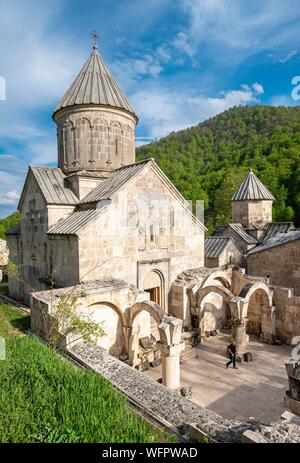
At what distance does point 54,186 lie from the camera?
12188 mm

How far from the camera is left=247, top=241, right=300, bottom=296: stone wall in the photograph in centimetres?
1429

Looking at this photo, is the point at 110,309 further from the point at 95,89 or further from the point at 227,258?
the point at 95,89

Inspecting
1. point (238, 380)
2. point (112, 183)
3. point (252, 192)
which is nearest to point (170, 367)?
point (238, 380)

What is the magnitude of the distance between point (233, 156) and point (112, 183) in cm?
4860

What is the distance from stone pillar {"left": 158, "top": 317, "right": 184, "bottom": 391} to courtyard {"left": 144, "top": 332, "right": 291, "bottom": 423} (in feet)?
3.49

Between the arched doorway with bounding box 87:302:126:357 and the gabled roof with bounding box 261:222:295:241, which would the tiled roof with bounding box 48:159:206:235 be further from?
the gabled roof with bounding box 261:222:295:241

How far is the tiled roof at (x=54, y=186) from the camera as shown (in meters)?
11.6

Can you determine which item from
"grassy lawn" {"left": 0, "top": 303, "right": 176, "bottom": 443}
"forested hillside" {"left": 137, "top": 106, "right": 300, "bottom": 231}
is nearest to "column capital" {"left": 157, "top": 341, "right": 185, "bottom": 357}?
"grassy lawn" {"left": 0, "top": 303, "right": 176, "bottom": 443}

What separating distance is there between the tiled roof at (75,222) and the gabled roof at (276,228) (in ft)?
44.0

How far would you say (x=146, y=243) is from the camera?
1152 cm

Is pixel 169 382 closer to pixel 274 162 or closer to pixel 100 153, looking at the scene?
pixel 100 153

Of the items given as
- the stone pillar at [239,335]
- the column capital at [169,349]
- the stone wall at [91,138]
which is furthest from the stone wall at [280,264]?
the stone wall at [91,138]
